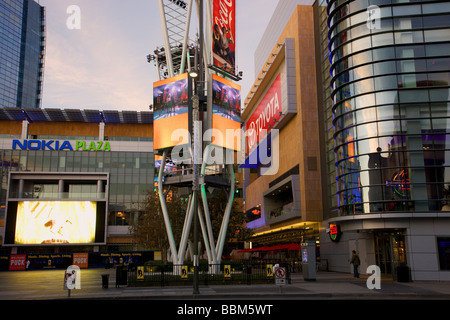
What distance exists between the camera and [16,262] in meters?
61.2

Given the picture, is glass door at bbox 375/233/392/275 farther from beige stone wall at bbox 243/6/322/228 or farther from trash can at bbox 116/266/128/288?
trash can at bbox 116/266/128/288

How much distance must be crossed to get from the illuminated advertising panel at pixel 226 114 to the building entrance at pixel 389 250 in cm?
1307

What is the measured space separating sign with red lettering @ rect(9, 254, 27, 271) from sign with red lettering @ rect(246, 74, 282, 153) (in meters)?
39.0

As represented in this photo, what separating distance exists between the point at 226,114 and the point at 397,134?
41.2ft

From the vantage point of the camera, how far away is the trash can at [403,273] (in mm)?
27578

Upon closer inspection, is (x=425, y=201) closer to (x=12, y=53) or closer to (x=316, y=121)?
(x=316, y=121)

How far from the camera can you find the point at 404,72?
31031 mm

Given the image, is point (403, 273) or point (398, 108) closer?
point (403, 273)

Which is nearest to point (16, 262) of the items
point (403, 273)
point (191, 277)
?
point (191, 277)

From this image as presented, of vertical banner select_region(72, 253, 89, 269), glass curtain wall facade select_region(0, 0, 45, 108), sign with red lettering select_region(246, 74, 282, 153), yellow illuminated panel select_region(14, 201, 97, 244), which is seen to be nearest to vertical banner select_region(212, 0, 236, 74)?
sign with red lettering select_region(246, 74, 282, 153)

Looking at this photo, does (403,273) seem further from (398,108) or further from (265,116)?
(265,116)

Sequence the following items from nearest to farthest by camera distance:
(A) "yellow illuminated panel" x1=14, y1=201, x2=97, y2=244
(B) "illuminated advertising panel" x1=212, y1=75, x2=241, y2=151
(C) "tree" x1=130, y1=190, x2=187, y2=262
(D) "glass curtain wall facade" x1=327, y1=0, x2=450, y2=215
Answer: (D) "glass curtain wall facade" x1=327, y1=0, x2=450, y2=215, (B) "illuminated advertising panel" x1=212, y1=75, x2=241, y2=151, (C) "tree" x1=130, y1=190, x2=187, y2=262, (A) "yellow illuminated panel" x1=14, y1=201, x2=97, y2=244

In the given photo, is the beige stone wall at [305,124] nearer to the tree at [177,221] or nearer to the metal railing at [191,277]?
the tree at [177,221]

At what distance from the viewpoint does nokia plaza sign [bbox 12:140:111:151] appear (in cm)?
8300
